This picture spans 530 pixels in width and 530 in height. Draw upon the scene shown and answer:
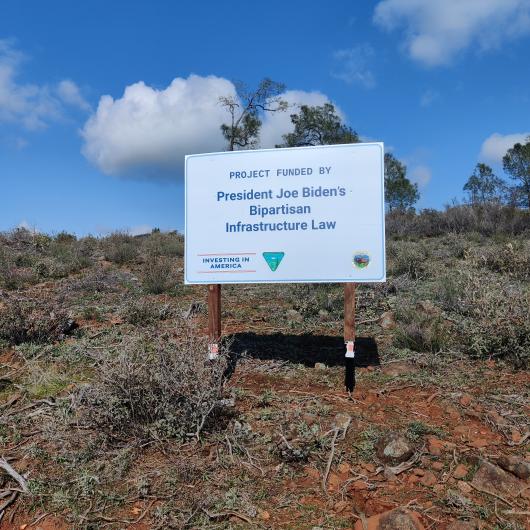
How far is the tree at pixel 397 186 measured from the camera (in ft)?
95.9

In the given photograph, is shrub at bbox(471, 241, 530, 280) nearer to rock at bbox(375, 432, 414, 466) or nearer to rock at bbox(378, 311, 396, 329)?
rock at bbox(378, 311, 396, 329)

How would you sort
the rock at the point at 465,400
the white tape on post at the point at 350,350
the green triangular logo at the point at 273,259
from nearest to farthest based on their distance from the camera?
the rock at the point at 465,400
the white tape on post at the point at 350,350
the green triangular logo at the point at 273,259

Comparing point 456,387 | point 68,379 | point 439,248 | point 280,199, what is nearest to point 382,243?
point 280,199

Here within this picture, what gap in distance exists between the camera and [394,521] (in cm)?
291

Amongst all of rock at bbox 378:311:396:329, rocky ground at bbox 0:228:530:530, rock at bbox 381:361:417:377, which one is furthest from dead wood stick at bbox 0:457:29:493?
rock at bbox 378:311:396:329

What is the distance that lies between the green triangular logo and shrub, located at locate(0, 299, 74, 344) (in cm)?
277

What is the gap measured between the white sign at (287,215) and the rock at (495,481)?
6.14 ft

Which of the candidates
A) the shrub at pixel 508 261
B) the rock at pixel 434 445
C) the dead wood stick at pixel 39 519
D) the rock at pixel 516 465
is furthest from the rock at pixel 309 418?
the shrub at pixel 508 261

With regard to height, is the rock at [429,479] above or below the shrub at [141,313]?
below

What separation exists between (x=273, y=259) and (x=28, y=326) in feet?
10.1

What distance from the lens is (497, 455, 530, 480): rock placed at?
10.8 ft

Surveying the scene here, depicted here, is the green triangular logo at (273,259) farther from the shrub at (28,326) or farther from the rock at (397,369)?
the shrub at (28,326)

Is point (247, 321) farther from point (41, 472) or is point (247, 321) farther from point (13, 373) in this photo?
point (41, 472)

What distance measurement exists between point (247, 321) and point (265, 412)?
9.34 ft
